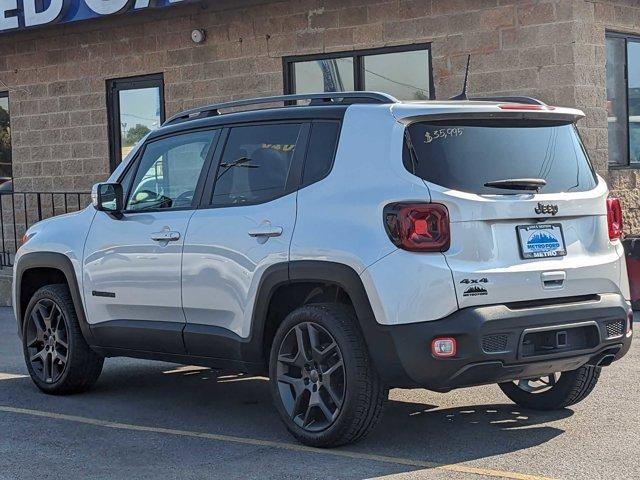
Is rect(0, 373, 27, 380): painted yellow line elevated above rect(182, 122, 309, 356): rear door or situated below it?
Answer: below

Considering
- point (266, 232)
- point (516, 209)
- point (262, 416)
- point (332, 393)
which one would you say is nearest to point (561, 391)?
point (516, 209)

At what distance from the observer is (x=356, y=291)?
575cm

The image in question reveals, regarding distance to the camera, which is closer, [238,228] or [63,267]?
[238,228]

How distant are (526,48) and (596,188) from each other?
637 centimetres

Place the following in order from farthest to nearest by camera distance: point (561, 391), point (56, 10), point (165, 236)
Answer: point (56, 10) < point (165, 236) < point (561, 391)

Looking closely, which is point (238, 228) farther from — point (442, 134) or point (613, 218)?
point (613, 218)

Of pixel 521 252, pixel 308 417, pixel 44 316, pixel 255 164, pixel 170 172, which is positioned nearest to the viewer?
pixel 521 252

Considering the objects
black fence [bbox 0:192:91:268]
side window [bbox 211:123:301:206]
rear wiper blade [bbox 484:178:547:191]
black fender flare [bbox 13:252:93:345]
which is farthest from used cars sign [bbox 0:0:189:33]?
rear wiper blade [bbox 484:178:547:191]

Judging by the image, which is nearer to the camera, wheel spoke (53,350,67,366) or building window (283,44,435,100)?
wheel spoke (53,350,67,366)

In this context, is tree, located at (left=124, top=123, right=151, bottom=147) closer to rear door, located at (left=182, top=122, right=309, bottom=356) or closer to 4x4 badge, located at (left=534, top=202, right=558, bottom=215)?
rear door, located at (left=182, top=122, right=309, bottom=356)

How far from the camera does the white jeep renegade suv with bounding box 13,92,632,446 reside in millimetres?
5613

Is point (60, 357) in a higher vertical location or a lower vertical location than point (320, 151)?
lower

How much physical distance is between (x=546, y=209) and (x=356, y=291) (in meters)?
1.09

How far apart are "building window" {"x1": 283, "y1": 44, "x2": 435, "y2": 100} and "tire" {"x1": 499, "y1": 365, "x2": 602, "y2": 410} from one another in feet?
22.0
